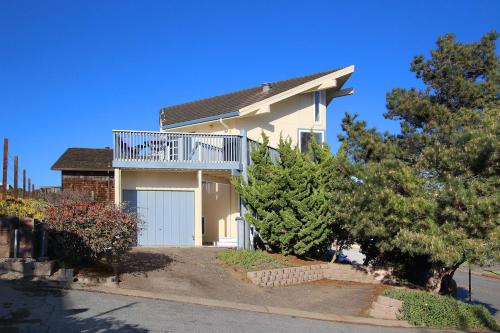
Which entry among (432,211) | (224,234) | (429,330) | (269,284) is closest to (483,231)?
(432,211)

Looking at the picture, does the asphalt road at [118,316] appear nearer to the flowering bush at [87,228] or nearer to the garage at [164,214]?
the flowering bush at [87,228]

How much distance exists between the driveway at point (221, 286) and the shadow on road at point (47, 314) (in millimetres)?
2230

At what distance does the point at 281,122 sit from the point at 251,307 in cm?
1274

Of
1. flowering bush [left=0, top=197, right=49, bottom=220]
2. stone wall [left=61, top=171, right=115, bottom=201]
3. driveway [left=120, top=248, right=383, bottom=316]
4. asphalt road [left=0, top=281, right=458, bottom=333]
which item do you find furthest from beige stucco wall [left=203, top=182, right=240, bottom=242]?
asphalt road [left=0, top=281, right=458, bottom=333]

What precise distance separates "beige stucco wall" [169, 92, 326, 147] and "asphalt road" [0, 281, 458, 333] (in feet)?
40.7

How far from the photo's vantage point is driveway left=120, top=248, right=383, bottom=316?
503 inches

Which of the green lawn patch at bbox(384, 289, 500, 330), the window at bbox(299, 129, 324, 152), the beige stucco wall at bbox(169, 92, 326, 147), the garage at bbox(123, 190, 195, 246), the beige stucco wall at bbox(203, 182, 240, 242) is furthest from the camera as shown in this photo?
the window at bbox(299, 129, 324, 152)

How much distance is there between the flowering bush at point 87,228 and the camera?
11.6 m

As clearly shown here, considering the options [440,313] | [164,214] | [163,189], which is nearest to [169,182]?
[163,189]

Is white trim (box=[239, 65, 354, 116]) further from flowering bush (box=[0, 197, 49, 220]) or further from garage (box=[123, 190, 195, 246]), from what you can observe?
flowering bush (box=[0, 197, 49, 220])

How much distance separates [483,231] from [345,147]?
6125mm

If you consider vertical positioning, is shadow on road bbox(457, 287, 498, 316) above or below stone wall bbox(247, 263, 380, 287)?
below

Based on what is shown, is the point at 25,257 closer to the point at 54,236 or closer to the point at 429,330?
the point at 54,236

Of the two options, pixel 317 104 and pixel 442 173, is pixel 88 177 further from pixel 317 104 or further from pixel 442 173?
pixel 442 173
